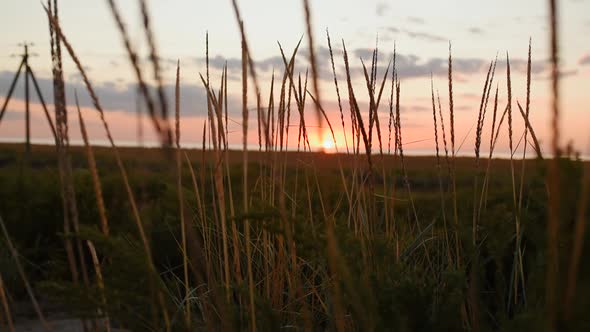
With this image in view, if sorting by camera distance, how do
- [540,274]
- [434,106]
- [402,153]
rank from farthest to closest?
[434,106], [402,153], [540,274]

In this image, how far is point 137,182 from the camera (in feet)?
22.1

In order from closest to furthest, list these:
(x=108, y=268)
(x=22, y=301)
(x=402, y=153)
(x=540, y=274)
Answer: (x=540, y=274), (x=108, y=268), (x=402, y=153), (x=22, y=301)

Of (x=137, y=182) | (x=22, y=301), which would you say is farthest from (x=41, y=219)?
(x=137, y=182)

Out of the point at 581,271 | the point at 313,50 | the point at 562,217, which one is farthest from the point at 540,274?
the point at 313,50

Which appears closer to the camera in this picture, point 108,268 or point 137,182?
point 108,268

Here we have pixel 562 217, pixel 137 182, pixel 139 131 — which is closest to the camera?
pixel 562 217

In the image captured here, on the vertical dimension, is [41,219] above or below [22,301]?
above

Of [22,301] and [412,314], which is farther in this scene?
[22,301]

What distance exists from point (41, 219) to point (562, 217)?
4.27m

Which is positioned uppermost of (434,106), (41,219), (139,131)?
(434,106)

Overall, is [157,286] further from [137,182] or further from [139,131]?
[137,182]

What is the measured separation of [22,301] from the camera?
3.85 metres

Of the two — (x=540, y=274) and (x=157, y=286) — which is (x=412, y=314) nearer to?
(x=540, y=274)

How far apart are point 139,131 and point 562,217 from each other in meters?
0.59
